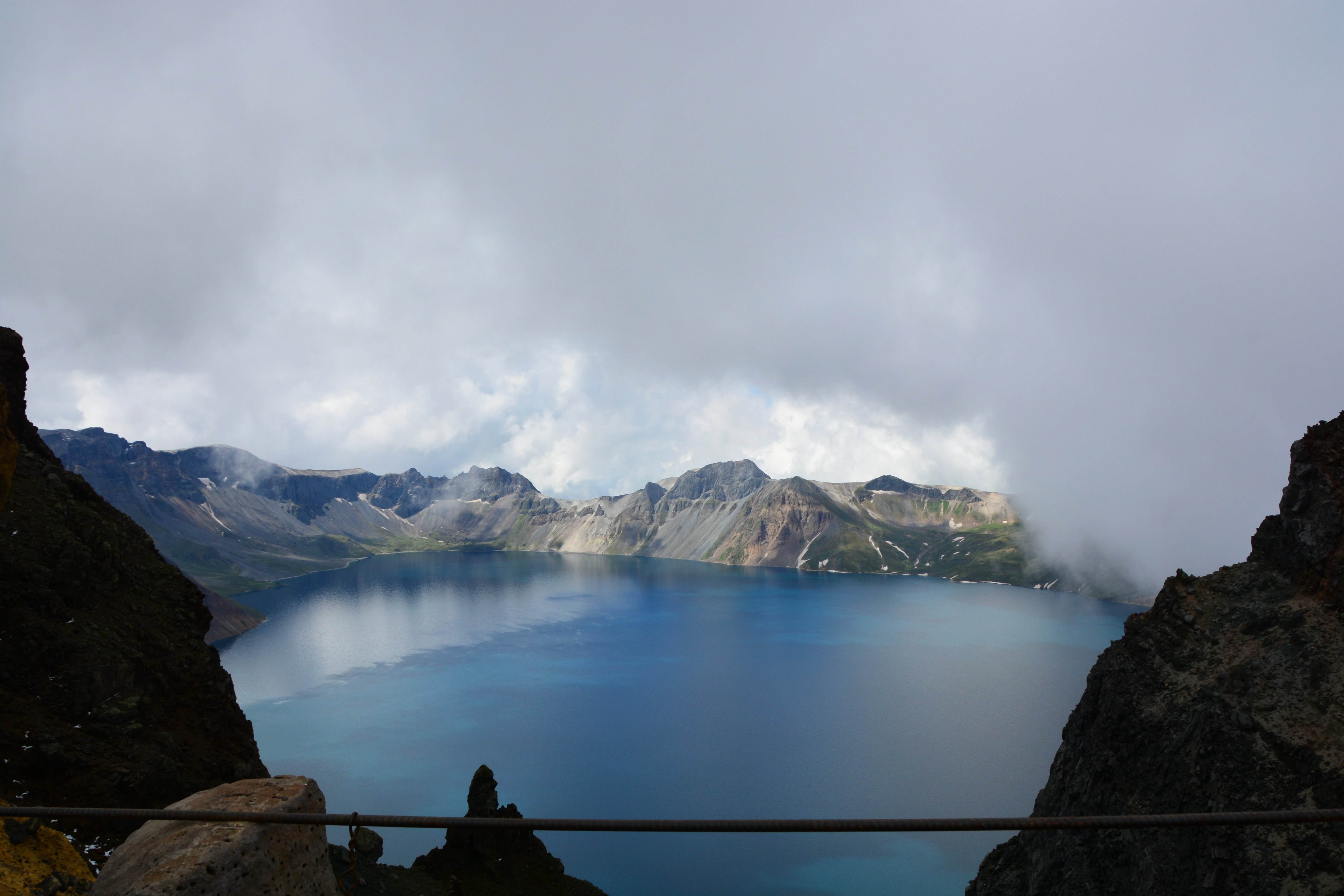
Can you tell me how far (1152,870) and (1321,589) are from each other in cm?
1067

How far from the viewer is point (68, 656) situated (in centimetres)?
2194

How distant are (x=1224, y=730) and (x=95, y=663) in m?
37.2

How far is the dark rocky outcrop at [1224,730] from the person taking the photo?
1720 centimetres

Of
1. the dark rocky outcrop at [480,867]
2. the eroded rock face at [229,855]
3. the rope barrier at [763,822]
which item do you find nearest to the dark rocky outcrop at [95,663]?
the dark rocky outcrop at [480,867]

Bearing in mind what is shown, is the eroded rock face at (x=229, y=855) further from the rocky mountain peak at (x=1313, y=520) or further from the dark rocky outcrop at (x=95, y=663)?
the rocky mountain peak at (x=1313, y=520)

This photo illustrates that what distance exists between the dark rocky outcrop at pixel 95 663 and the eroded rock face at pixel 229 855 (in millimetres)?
15840

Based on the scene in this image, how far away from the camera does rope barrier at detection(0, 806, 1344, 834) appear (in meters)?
3.16

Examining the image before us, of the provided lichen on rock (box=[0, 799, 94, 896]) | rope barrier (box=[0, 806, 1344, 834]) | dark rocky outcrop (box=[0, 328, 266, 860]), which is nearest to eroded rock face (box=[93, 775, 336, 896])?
rope barrier (box=[0, 806, 1344, 834])

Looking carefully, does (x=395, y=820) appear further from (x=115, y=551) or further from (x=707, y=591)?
(x=707, y=591)

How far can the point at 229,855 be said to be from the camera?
4469mm

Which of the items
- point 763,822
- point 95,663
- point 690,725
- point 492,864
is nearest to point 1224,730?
point 763,822

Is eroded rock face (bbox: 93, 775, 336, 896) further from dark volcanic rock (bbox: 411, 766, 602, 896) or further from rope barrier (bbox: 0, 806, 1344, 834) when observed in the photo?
dark volcanic rock (bbox: 411, 766, 602, 896)

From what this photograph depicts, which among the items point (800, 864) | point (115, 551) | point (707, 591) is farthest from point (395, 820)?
point (707, 591)

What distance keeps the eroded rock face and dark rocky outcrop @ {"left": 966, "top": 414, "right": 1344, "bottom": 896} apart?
22.3m
